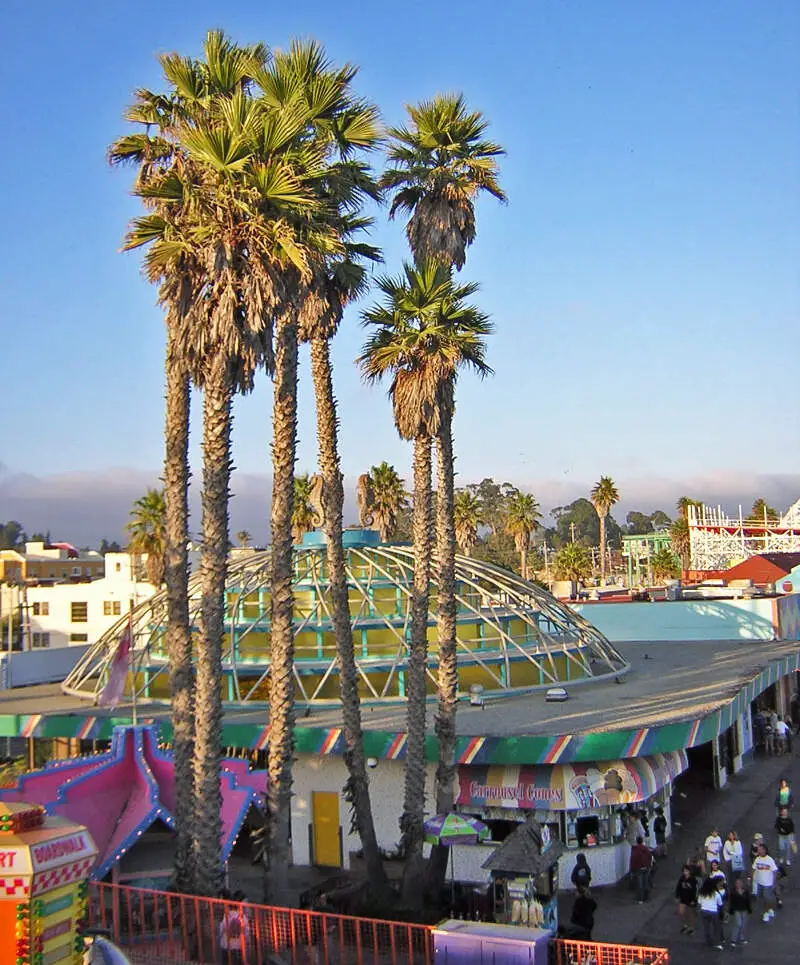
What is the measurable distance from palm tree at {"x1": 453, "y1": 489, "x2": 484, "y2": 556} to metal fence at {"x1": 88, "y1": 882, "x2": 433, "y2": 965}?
50.9m

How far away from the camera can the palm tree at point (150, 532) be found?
48.0 metres

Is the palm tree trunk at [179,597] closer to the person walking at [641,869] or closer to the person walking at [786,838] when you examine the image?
the person walking at [641,869]

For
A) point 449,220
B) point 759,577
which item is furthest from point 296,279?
point 759,577

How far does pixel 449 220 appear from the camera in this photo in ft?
68.6

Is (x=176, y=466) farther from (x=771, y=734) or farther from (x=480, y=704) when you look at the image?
(x=771, y=734)

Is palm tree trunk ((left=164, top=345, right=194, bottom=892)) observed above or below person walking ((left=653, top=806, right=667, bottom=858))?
above

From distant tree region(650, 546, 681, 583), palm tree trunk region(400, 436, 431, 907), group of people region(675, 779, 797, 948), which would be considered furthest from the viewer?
distant tree region(650, 546, 681, 583)

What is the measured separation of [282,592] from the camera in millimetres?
17531

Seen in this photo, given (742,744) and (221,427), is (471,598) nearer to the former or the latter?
(742,744)

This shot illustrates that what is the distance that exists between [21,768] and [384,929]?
1717cm

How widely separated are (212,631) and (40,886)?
6.07 meters

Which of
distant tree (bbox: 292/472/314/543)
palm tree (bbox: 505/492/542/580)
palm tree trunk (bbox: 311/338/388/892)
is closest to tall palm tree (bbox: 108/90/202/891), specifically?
palm tree trunk (bbox: 311/338/388/892)

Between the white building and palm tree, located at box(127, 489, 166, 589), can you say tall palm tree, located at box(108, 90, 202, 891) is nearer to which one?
palm tree, located at box(127, 489, 166, 589)

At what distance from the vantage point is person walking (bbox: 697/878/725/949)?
15695 mm
